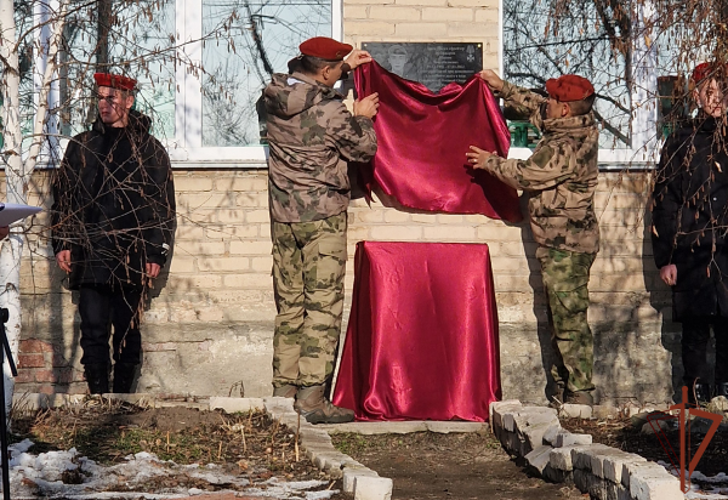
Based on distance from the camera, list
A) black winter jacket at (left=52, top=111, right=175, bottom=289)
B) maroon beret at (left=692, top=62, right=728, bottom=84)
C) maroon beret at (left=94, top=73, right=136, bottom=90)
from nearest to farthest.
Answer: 1. maroon beret at (left=692, top=62, right=728, bottom=84)
2. maroon beret at (left=94, top=73, right=136, bottom=90)
3. black winter jacket at (left=52, top=111, right=175, bottom=289)

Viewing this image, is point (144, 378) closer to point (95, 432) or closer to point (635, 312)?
point (95, 432)

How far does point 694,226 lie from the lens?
7.24 metres

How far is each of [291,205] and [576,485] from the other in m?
2.76

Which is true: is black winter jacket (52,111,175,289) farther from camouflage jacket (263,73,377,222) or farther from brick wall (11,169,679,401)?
camouflage jacket (263,73,377,222)

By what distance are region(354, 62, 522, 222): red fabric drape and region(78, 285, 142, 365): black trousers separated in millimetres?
1767

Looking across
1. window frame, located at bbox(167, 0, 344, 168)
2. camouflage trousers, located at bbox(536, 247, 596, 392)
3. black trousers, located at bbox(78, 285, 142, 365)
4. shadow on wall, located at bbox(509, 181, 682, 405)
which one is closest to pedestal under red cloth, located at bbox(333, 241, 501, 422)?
camouflage trousers, located at bbox(536, 247, 596, 392)

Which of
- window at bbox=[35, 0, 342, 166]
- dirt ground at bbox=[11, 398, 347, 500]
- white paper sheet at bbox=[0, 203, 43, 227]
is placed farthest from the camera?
window at bbox=[35, 0, 342, 166]

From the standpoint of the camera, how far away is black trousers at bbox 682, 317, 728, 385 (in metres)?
7.20

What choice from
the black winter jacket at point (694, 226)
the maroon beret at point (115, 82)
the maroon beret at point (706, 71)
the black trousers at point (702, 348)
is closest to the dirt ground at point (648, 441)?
the black trousers at point (702, 348)

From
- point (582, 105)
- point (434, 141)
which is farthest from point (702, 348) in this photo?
point (434, 141)

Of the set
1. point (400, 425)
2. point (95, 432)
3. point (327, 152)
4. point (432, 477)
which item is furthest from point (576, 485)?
point (327, 152)

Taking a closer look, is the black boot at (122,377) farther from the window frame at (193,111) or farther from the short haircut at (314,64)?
the short haircut at (314,64)

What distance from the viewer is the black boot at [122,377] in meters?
7.09

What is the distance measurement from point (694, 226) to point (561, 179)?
2.93 feet
